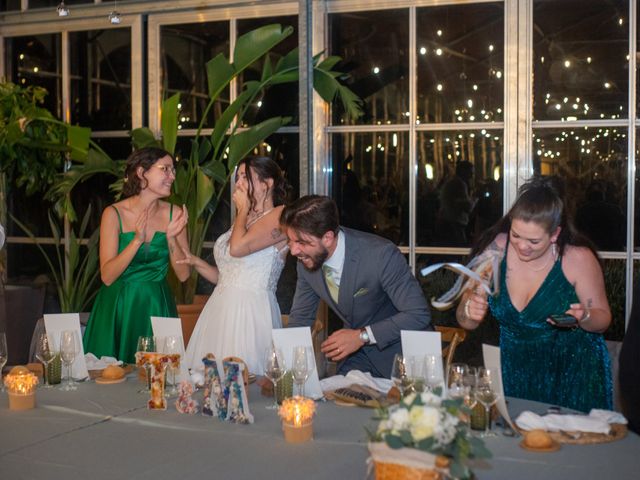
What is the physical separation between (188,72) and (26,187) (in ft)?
4.56

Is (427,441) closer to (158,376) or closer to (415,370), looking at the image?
(415,370)

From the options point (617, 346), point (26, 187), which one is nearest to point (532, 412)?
point (617, 346)

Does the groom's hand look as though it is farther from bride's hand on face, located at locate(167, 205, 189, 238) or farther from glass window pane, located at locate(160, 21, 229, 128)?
glass window pane, located at locate(160, 21, 229, 128)

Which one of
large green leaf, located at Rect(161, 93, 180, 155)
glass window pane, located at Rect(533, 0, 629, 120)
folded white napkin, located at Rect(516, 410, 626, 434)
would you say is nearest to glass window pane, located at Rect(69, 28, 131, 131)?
large green leaf, located at Rect(161, 93, 180, 155)

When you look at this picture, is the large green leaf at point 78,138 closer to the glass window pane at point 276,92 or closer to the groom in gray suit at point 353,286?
the glass window pane at point 276,92

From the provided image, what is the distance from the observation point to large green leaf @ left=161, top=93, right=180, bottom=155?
210 inches

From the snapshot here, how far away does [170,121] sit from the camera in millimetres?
5367

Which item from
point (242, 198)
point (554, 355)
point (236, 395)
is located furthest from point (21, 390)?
point (554, 355)

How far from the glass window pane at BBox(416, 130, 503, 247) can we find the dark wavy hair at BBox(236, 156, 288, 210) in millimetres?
1211

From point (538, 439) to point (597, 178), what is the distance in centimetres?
292

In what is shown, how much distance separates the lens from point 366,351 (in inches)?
138

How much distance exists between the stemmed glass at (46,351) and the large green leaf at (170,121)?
2448mm

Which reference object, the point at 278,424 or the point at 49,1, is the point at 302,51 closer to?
the point at 49,1

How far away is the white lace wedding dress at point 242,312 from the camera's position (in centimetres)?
421
